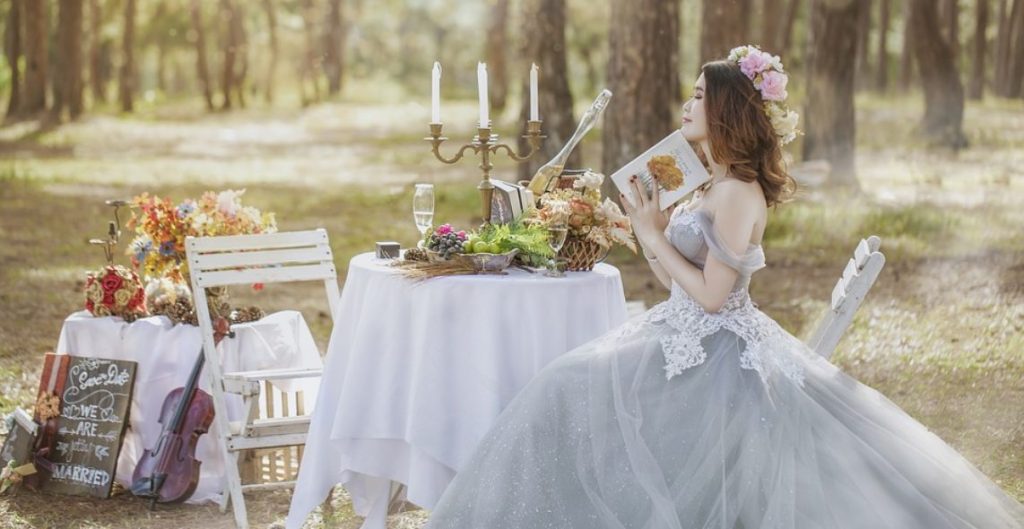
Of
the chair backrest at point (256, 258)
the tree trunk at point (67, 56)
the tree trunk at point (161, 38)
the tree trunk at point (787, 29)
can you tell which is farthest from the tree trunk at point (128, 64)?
the chair backrest at point (256, 258)

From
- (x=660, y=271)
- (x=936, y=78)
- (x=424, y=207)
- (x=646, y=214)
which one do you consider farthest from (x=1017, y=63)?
(x=646, y=214)

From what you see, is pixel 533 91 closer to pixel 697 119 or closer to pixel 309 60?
pixel 697 119

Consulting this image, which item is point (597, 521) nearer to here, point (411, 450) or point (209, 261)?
point (411, 450)

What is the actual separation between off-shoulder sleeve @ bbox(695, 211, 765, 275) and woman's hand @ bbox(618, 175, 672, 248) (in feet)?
0.47

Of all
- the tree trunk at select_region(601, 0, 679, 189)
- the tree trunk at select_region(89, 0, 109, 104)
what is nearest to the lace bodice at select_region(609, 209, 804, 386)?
the tree trunk at select_region(601, 0, 679, 189)

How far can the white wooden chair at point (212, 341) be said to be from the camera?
5730mm

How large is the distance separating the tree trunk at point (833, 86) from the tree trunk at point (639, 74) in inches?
179

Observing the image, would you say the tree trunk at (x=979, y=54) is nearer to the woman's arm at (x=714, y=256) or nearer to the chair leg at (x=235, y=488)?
the chair leg at (x=235, y=488)

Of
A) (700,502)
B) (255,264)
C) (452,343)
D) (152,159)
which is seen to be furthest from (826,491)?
(152,159)

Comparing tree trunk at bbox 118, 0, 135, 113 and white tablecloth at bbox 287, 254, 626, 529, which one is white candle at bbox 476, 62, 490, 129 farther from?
tree trunk at bbox 118, 0, 135, 113

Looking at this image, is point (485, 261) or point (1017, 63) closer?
point (485, 261)

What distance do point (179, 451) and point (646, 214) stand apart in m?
2.52

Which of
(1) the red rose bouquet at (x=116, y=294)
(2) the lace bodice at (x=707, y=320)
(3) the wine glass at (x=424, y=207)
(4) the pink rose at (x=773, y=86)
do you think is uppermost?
(4) the pink rose at (x=773, y=86)

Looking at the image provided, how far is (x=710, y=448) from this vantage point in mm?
4379
